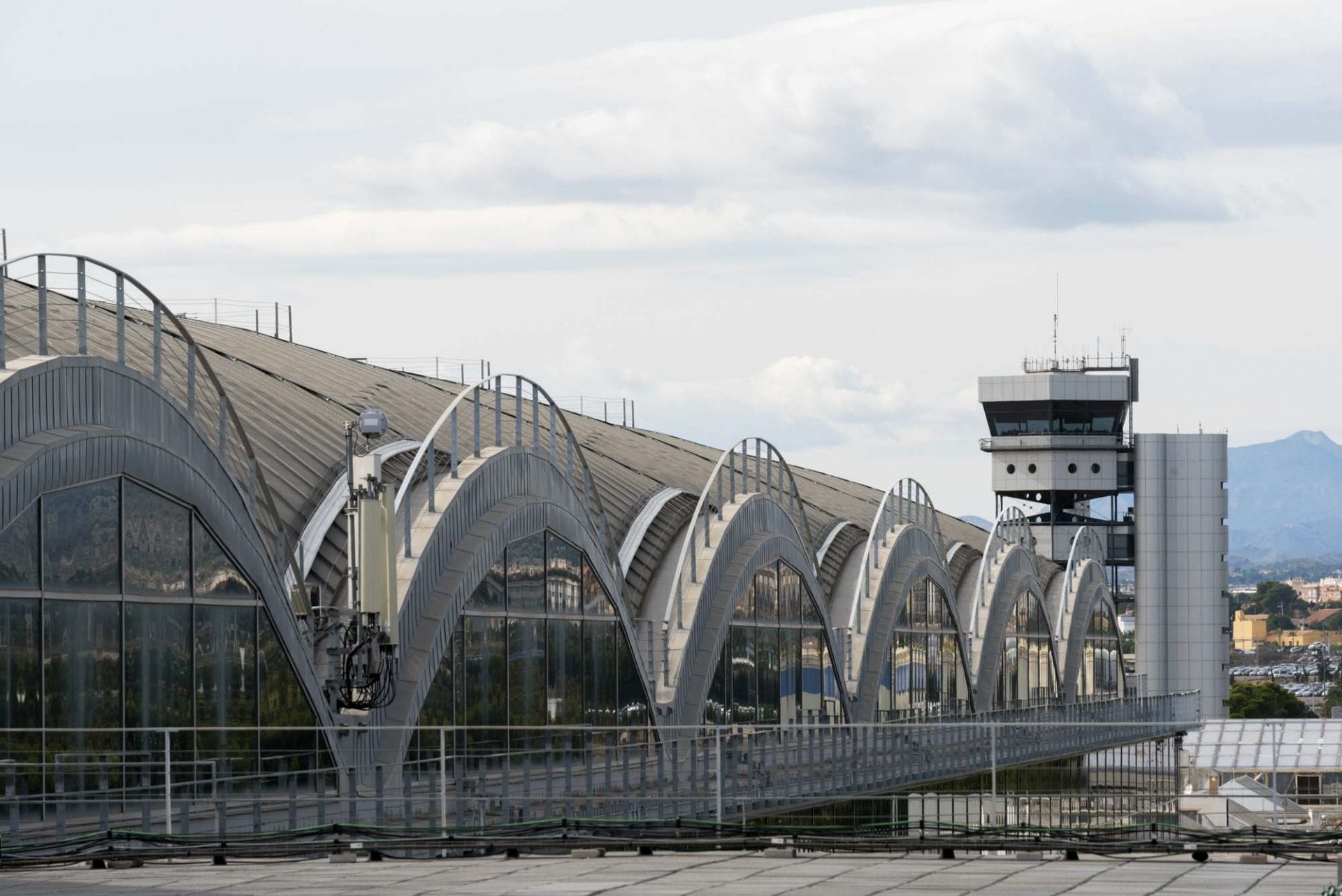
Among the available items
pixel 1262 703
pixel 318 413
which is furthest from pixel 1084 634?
pixel 1262 703

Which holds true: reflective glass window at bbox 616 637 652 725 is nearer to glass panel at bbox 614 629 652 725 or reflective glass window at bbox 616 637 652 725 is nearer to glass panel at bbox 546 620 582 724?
glass panel at bbox 614 629 652 725

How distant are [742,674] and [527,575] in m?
13.8

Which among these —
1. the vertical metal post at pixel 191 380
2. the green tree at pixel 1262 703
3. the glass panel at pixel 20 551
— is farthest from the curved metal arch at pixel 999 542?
the green tree at pixel 1262 703

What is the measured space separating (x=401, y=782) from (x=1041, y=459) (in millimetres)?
102578

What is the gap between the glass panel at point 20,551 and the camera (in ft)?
84.8

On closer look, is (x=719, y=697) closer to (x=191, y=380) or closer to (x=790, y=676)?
(x=790, y=676)

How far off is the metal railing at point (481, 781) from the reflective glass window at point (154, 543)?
7.03ft

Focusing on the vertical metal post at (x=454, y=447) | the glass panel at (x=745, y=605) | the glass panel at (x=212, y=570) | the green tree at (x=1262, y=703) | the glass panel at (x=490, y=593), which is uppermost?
the vertical metal post at (x=454, y=447)

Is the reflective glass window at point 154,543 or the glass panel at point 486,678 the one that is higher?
the reflective glass window at point 154,543

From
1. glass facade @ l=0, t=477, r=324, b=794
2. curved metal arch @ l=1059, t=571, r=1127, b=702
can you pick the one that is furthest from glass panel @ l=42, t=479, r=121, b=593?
curved metal arch @ l=1059, t=571, r=1127, b=702

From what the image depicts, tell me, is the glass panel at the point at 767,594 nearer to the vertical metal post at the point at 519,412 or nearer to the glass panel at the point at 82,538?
the vertical metal post at the point at 519,412

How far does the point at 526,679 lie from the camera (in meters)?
40.3

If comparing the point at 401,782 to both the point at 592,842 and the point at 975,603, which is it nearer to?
the point at 592,842

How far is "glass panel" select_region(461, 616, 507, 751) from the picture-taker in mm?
37781
